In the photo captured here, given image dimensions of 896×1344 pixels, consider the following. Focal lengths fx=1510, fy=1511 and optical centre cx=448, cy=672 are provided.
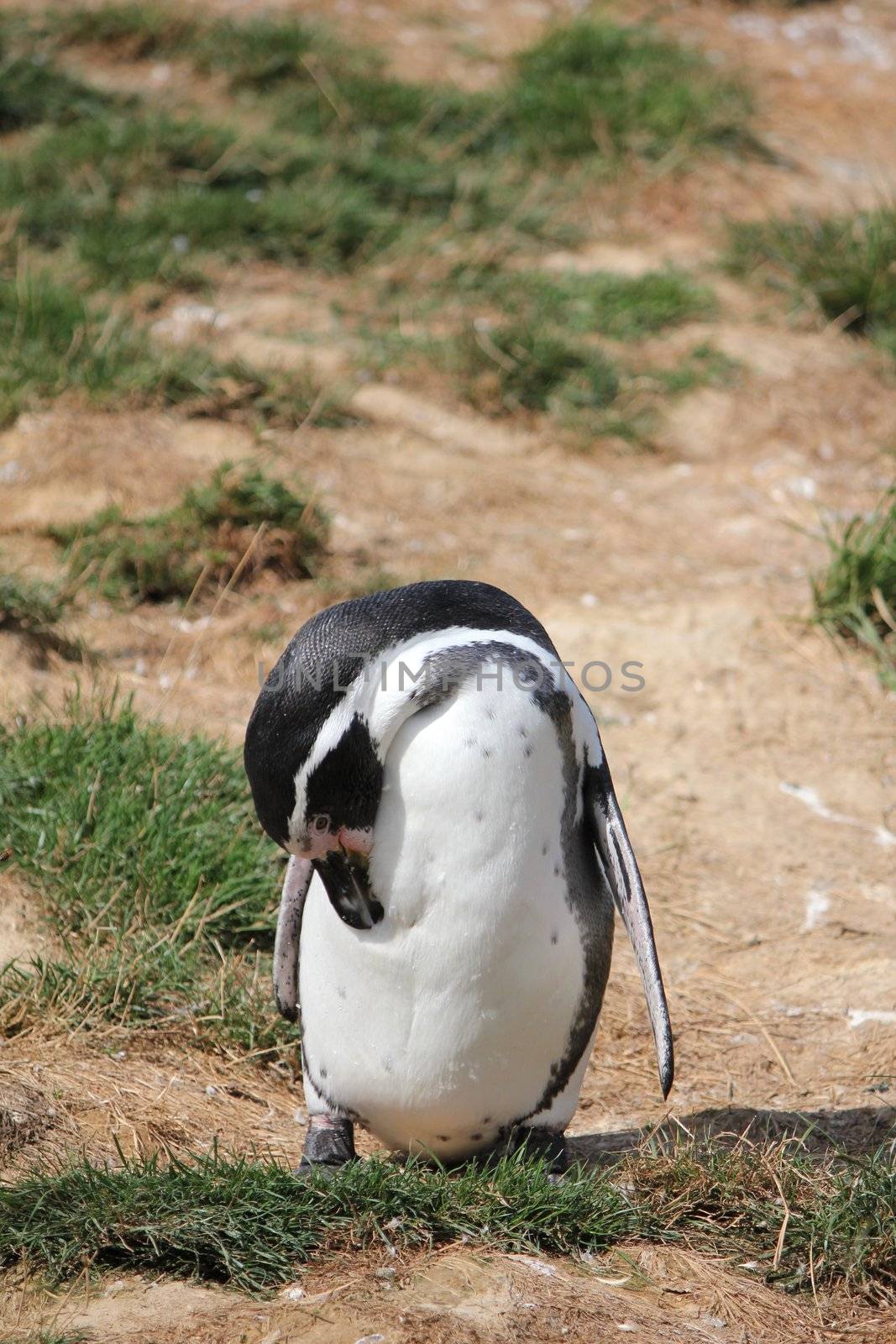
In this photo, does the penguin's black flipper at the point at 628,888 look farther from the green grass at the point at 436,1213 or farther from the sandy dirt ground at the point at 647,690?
the sandy dirt ground at the point at 647,690

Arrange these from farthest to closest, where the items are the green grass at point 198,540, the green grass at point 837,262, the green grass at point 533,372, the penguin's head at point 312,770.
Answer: the green grass at point 837,262, the green grass at point 533,372, the green grass at point 198,540, the penguin's head at point 312,770

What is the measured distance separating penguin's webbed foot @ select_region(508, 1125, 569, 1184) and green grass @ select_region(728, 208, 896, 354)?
4.67 m

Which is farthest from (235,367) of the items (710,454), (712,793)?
(712,793)

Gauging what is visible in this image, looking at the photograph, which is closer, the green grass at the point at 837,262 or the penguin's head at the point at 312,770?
the penguin's head at the point at 312,770

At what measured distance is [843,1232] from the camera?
242 cm

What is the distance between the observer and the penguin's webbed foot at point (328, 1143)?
104 inches

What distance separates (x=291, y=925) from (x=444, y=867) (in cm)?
52

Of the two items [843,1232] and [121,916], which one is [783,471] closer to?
[121,916]

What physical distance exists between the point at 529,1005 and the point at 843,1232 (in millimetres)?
616

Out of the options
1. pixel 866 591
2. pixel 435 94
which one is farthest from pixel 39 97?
pixel 866 591

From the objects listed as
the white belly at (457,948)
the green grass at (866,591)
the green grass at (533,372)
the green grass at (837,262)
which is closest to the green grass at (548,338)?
the green grass at (533,372)

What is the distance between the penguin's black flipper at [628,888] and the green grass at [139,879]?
0.90m

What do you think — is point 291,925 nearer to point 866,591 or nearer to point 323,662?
point 323,662

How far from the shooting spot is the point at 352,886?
2.52 metres
